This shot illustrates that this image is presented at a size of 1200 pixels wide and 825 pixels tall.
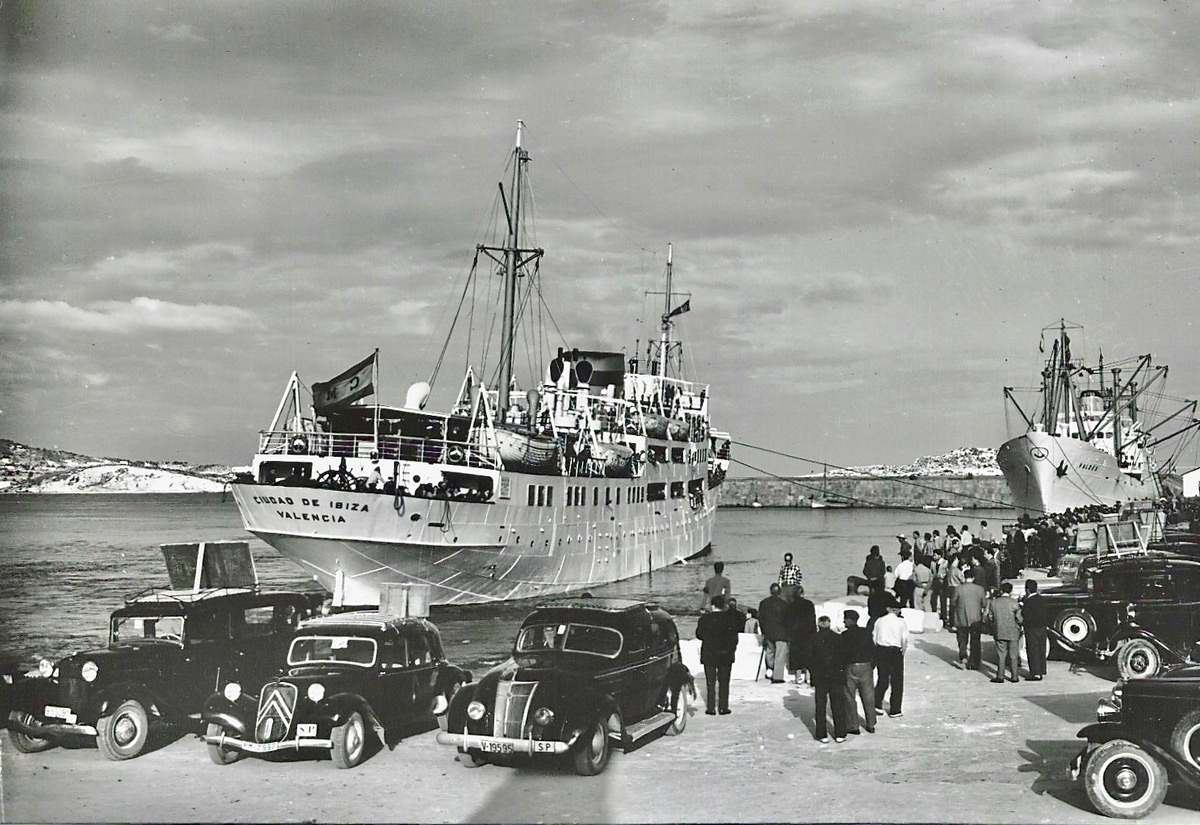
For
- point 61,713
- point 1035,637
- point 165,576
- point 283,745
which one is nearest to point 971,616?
point 1035,637

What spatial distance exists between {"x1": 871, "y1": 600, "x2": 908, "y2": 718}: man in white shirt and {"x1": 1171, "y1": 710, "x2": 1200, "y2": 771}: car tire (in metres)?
4.23

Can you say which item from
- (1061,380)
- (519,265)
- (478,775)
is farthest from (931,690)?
(1061,380)

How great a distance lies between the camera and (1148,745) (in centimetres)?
891

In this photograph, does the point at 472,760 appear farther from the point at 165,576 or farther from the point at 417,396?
the point at 165,576

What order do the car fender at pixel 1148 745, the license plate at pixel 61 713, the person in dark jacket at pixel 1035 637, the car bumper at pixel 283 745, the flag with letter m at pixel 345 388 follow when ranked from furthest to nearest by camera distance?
1. the flag with letter m at pixel 345 388
2. the person in dark jacket at pixel 1035 637
3. the license plate at pixel 61 713
4. the car bumper at pixel 283 745
5. the car fender at pixel 1148 745

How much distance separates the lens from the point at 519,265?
41.4 meters

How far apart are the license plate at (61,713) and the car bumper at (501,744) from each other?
4.12 m

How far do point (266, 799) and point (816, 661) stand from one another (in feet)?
19.7

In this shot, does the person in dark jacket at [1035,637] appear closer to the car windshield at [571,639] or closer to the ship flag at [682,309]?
the car windshield at [571,639]

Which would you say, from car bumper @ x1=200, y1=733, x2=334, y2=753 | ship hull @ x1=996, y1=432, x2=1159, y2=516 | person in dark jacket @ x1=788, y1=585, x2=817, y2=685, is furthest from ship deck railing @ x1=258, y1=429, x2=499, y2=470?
ship hull @ x1=996, y1=432, x2=1159, y2=516

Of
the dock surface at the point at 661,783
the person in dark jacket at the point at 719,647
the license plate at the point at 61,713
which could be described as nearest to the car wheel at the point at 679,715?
the dock surface at the point at 661,783

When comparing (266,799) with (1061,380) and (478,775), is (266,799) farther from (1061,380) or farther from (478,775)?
(1061,380)

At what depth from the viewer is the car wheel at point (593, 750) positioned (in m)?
10.4

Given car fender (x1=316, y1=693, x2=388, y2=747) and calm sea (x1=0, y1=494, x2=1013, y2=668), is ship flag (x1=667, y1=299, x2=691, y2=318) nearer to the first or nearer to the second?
calm sea (x1=0, y1=494, x2=1013, y2=668)
